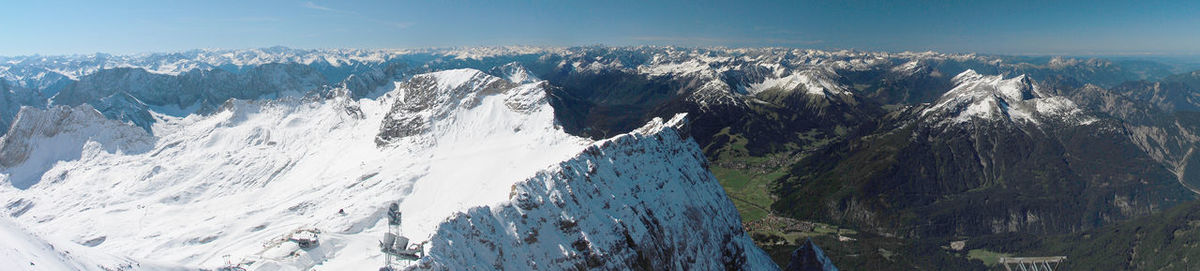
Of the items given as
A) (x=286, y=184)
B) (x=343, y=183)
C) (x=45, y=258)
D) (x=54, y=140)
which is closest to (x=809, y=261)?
(x=343, y=183)

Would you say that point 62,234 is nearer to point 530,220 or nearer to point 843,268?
point 530,220

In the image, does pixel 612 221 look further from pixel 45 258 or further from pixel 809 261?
pixel 45 258

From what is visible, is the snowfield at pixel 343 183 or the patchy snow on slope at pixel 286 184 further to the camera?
the patchy snow on slope at pixel 286 184

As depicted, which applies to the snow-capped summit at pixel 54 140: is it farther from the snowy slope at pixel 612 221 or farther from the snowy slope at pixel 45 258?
the snowy slope at pixel 612 221

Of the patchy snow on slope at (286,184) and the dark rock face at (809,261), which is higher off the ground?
the patchy snow on slope at (286,184)

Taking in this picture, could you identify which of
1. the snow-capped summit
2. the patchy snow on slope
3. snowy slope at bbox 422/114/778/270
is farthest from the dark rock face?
the snow-capped summit

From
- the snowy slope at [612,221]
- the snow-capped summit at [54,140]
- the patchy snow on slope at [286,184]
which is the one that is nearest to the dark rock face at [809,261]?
the snowy slope at [612,221]
